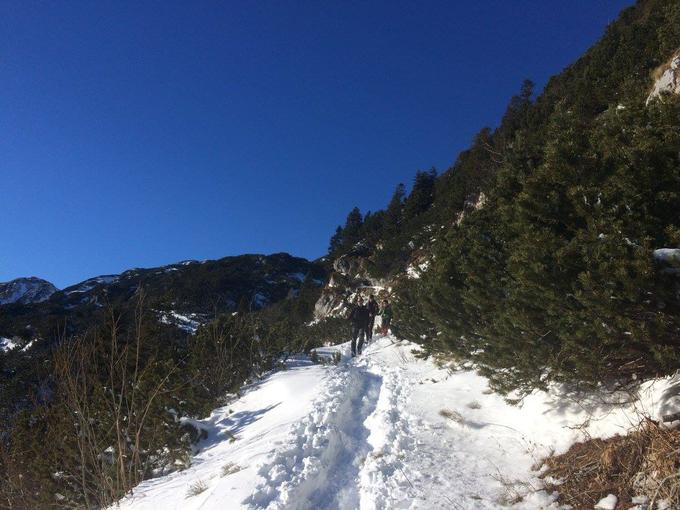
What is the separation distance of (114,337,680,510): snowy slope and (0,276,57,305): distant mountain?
14808cm

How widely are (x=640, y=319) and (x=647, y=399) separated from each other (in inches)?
36.4

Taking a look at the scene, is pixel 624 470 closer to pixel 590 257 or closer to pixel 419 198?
pixel 590 257


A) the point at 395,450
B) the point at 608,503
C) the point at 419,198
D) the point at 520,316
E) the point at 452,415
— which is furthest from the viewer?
the point at 419,198

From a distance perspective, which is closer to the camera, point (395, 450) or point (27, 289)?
point (395, 450)

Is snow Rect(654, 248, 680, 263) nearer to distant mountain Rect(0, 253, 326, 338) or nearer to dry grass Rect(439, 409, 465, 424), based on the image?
dry grass Rect(439, 409, 465, 424)

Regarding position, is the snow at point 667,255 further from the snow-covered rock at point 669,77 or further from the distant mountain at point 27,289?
the distant mountain at point 27,289

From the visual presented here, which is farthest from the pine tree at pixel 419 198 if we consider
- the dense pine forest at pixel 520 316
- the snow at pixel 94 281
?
the snow at pixel 94 281

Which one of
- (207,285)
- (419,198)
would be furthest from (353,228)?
(207,285)

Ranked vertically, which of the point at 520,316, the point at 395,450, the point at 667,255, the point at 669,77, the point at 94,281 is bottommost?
the point at 395,450

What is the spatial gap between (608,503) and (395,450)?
2579 mm

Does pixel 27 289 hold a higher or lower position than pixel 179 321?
higher

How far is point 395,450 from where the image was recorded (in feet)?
16.5

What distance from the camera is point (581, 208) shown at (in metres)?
3.60

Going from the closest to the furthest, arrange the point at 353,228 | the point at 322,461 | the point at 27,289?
the point at 322,461
the point at 353,228
the point at 27,289
